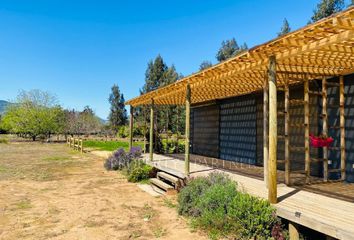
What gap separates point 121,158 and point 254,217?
9592 millimetres

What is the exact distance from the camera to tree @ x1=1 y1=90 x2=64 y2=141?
34312 mm

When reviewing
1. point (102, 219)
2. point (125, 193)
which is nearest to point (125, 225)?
point (102, 219)

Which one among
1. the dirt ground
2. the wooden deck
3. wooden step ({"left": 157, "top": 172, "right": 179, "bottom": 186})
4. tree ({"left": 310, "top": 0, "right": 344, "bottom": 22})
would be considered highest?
tree ({"left": 310, "top": 0, "right": 344, "bottom": 22})

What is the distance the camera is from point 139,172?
1039 centimetres

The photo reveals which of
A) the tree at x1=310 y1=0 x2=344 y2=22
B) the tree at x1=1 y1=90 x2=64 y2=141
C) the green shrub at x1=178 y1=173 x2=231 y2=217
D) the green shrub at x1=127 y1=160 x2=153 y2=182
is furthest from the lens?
the tree at x1=1 y1=90 x2=64 y2=141

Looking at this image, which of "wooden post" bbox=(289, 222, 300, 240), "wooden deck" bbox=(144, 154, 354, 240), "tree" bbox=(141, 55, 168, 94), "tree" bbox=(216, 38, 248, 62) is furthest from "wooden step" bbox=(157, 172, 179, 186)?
"tree" bbox=(141, 55, 168, 94)

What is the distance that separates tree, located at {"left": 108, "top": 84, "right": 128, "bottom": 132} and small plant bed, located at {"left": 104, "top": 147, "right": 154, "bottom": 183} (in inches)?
1748

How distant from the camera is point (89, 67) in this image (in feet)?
128

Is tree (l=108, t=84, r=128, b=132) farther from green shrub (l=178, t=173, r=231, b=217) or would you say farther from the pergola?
green shrub (l=178, t=173, r=231, b=217)

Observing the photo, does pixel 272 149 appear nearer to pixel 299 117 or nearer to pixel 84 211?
pixel 299 117

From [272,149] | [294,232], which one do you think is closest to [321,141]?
[272,149]

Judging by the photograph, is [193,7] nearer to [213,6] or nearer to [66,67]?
[213,6]

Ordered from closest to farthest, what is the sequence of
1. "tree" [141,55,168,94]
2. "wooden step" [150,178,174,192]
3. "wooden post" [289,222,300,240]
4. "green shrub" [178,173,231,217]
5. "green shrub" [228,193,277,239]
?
"wooden post" [289,222,300,240] → "green shrub" [228,193,277,239] → "green shrub" [178,173,231,217] → "wooden step" [150,178,174,192] → "tree" [141,55,168,94]

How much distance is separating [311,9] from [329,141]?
2453cm
